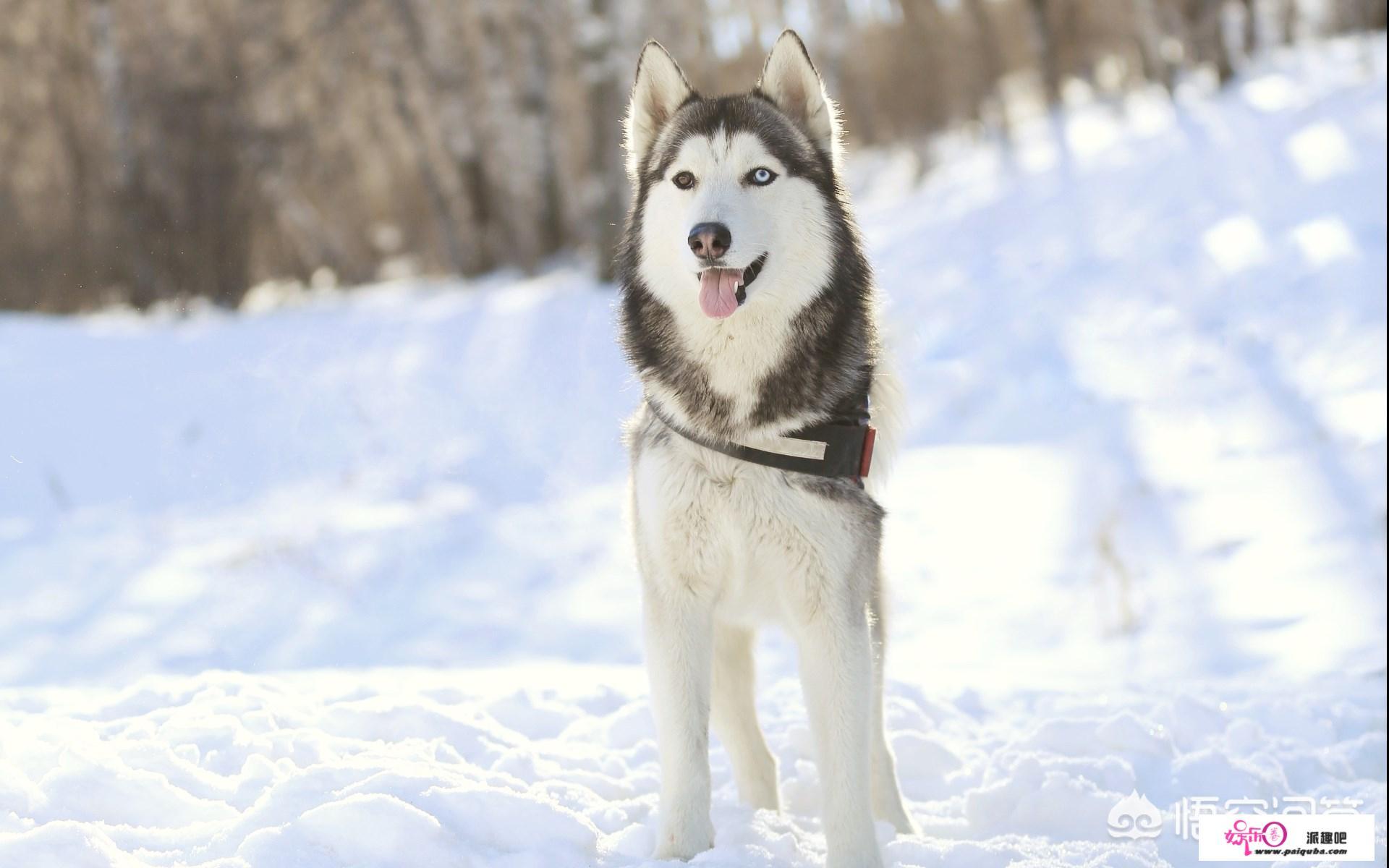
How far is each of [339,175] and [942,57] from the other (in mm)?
11106

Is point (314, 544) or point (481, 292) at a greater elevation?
point (481, 292)

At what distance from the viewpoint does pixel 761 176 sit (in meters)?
2.71

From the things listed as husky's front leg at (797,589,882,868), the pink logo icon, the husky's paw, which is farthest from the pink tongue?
the pink logo icon

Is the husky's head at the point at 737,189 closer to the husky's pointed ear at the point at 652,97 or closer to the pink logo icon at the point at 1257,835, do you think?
the husky's pointed ear at the point at 652,97

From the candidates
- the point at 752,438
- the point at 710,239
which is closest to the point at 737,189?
the point at 710,239

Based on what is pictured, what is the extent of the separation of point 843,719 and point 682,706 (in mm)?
379

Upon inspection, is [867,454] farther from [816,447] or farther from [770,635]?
[770,635]

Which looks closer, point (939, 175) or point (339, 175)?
point (939, 175)

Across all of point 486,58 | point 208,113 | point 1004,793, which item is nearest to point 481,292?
point 486,58

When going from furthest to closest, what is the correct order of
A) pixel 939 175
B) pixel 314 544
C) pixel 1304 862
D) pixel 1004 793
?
pixel 939 175
pixel 314 544
pixel 1004 793
pixel 1304 862

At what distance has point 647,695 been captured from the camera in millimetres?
4215

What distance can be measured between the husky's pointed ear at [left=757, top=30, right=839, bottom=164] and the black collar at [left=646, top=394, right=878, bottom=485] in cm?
71

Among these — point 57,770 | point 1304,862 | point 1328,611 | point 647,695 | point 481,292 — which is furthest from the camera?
point 481,292

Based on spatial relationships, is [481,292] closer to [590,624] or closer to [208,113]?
[208,113]
